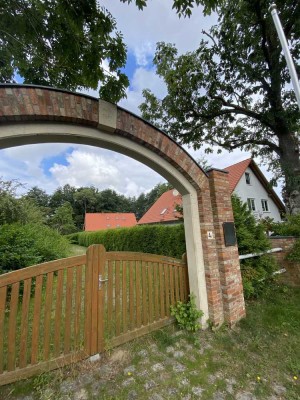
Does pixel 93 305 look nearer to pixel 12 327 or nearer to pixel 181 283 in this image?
pixel 12 327

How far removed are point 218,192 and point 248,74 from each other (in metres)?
6.61

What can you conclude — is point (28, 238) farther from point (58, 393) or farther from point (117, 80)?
point (117, 80)

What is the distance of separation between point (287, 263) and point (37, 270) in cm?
574

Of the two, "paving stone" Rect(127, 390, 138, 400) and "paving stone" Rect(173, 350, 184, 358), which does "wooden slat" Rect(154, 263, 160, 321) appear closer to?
"paving stone" Rect(173, 350, 184, 358)

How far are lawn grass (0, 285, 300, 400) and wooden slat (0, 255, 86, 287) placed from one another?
116cm

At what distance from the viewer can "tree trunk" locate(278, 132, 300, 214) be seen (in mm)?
7527

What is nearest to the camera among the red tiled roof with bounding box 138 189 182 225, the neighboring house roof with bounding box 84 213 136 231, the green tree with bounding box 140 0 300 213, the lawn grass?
the lawn grass

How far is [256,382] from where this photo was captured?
230cm

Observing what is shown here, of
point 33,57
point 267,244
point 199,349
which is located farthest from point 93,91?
point 267,244

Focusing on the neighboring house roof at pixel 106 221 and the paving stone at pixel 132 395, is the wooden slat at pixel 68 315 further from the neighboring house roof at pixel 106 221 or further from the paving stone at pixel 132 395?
the neighboring house roof at pixel 106 221

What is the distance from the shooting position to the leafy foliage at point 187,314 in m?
3.28

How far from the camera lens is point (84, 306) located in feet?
8.63

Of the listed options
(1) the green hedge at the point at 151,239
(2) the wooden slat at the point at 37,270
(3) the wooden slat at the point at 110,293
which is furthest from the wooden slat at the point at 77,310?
(1) the green hedge at the point at 151,239

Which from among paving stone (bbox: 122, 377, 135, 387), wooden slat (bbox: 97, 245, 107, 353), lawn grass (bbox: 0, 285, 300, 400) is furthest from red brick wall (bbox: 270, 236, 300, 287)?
wooden slat (bbox: 97, 245, 107, 353)
